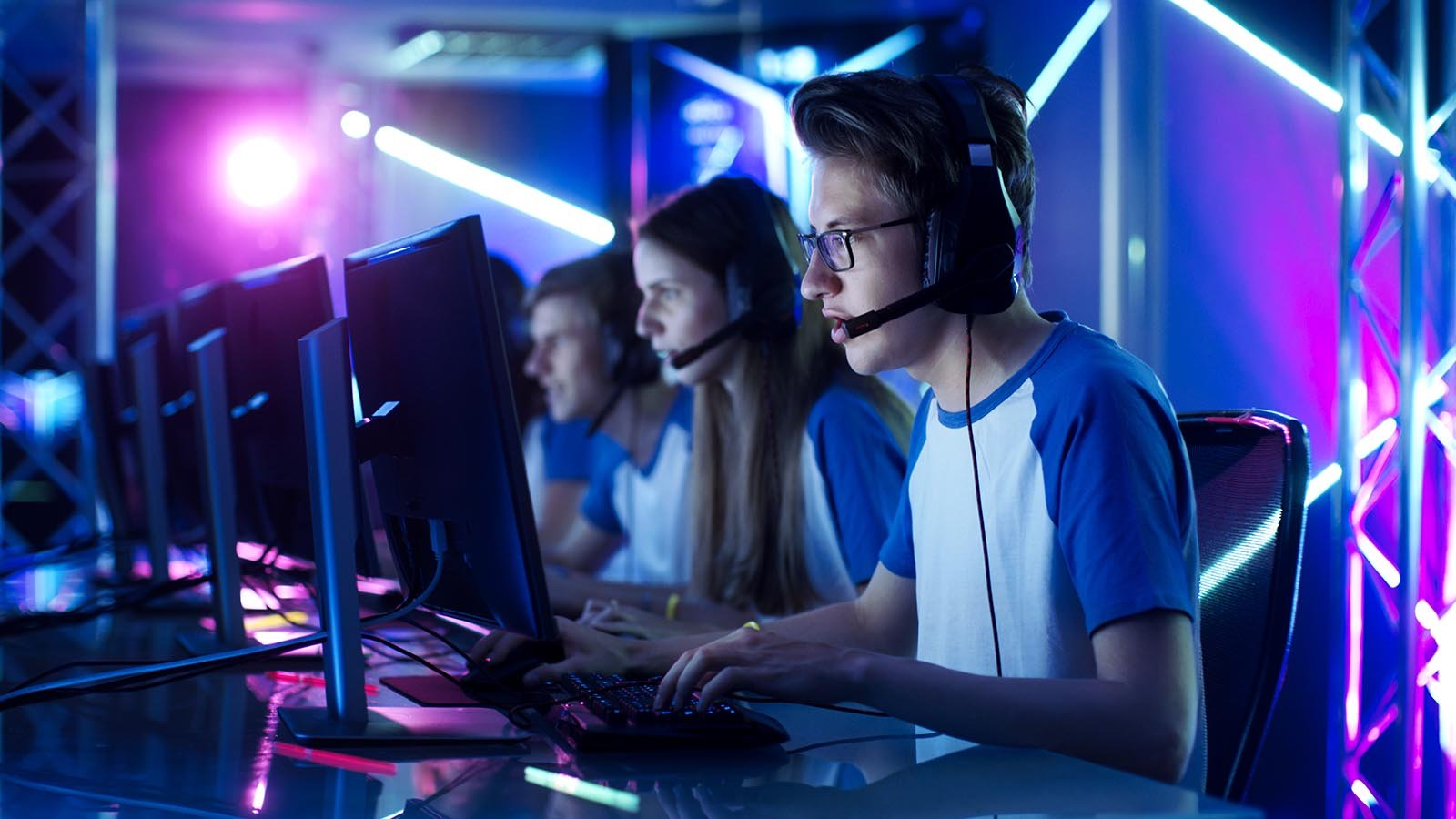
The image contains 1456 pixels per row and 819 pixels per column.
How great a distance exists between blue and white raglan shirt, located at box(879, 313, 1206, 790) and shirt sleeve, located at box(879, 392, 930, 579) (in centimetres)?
3

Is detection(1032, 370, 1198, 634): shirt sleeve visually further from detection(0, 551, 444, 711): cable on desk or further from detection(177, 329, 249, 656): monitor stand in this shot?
detection(177, 329, 249, 656): monitor stand

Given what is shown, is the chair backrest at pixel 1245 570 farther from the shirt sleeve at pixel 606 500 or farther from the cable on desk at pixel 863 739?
the shirt sleeve at pixel 606 500

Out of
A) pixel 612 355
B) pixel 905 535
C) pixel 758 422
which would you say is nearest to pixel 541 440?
Answer: pixel 612 355

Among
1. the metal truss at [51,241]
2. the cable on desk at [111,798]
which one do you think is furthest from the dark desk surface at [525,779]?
the metal truss at [51,241]

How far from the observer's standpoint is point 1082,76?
10.5 ft

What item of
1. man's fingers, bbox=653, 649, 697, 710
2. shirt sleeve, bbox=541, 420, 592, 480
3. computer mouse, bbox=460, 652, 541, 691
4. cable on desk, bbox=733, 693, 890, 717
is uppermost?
shirt sleeve, bbox=541, 420, 592, 480

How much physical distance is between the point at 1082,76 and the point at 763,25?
2.16 m

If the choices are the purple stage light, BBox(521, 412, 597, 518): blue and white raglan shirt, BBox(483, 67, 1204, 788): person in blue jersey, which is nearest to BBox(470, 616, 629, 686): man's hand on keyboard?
BBox(483, 67, 1204, 788): person in blue jersey

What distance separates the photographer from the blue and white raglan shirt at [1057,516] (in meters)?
1.07

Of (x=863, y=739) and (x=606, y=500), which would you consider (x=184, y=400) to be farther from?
(x=863, y=739)

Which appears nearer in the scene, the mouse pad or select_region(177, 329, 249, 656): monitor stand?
the mouse pad

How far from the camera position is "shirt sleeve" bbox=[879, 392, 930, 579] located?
1.49m

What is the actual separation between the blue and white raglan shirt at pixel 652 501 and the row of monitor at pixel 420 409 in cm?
110

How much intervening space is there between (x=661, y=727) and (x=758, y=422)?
1.14 meters
